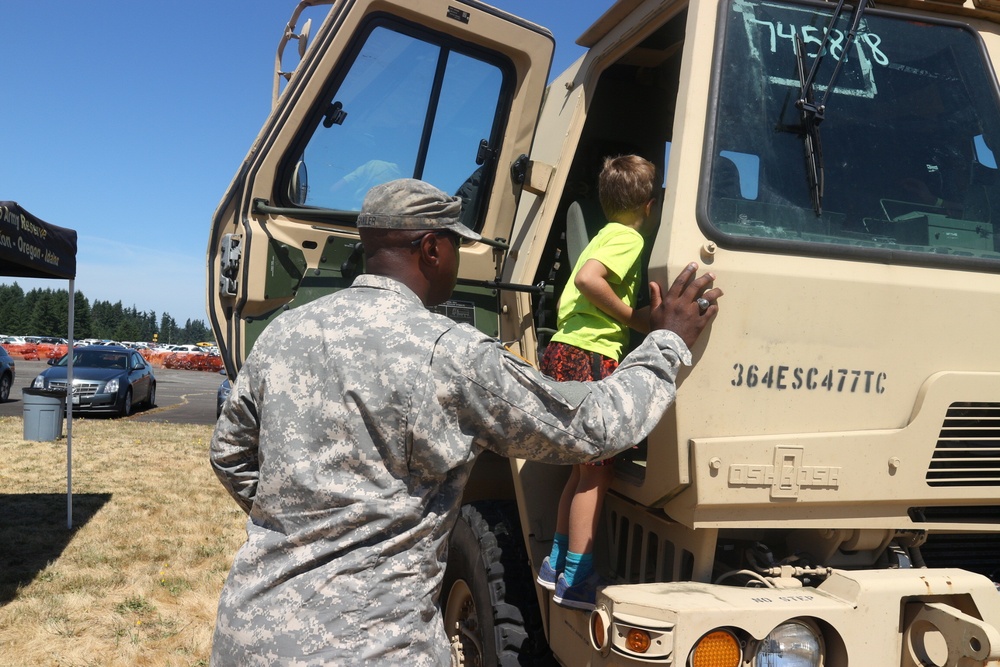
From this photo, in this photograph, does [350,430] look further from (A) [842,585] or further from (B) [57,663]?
(B) [57,663]

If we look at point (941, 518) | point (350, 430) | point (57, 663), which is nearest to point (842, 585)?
point (941, 518)

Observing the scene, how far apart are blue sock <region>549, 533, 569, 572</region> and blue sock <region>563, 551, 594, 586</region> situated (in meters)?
0.05

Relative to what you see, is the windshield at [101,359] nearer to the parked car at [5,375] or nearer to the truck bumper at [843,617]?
the parked car at [5,375]

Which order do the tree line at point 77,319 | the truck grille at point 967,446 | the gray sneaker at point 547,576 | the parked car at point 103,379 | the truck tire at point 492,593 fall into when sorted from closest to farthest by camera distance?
the truck grille at point 967,446 < the gray sneaker at point 547,576 < the truck tire at point 492,593 < the parked car at point 103,379 < the tree line at point 77,319

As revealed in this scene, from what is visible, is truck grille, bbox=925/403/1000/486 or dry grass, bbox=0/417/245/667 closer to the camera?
truck grille, bbox=925/403/1000/486

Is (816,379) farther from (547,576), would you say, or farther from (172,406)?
(172,406)

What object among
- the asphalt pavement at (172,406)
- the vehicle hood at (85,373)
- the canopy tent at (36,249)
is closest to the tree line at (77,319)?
the asphalt pavement at (172,406)

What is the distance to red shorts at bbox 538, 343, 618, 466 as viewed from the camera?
258 centimetres

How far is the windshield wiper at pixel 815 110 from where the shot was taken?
231 cm

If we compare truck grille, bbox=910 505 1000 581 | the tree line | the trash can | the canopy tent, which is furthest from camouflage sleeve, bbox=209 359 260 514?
the tree line

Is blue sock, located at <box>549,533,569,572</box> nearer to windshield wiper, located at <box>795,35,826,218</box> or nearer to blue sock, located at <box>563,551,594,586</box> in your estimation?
blue sock, located at <box>563,551,594,586</box>

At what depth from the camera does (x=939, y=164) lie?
97.7 inches

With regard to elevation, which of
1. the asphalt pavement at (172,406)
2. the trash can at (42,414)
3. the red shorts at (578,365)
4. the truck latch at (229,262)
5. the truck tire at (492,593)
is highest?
the truck latch at (229,262)

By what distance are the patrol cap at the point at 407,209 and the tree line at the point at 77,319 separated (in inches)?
3530
